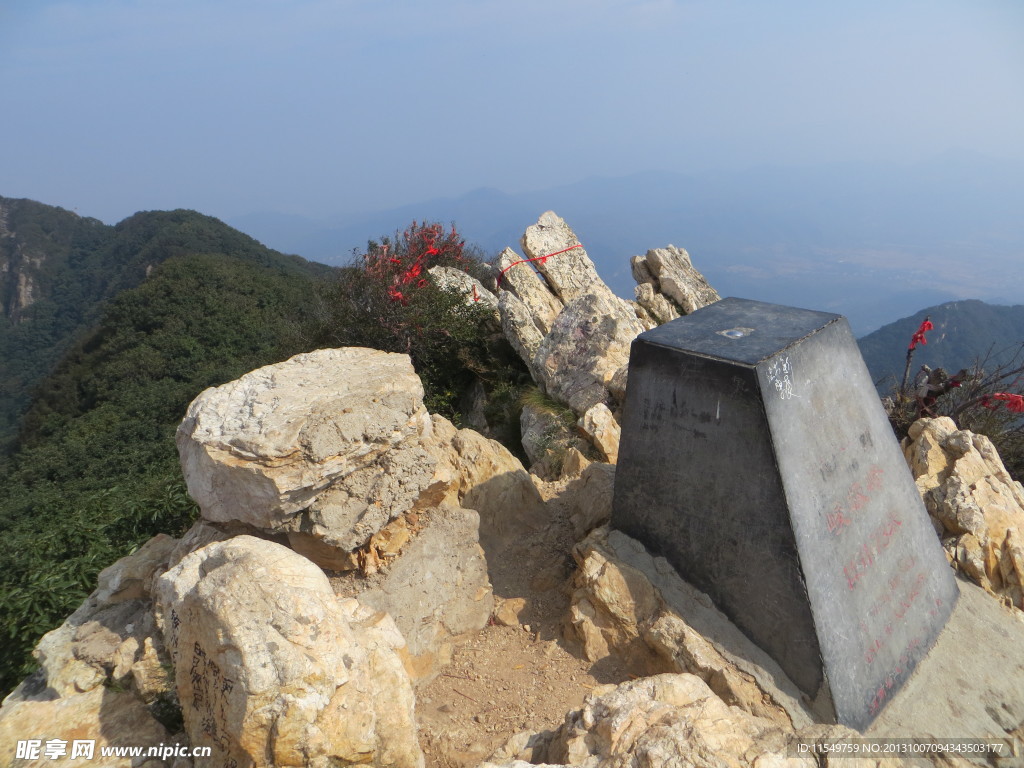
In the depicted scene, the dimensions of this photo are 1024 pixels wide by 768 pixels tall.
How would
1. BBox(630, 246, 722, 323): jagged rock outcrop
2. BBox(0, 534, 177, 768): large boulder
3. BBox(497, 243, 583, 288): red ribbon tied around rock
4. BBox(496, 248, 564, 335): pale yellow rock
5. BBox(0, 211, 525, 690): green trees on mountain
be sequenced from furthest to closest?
BBox(630, 246, 722, 323): jagged rock outcrop < BBox(497, 243, 583, 288): red ribbon tied around rock < BBox(496, 248, 564, 335): pale yellow rock < BBox(0, 211, 525, 690): green trees on mountain < BBox(0, 534, 177, 768): large boulder

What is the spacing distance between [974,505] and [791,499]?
8.13ft

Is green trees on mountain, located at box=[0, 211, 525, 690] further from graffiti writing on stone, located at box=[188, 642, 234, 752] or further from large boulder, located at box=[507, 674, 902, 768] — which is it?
large boulder, located at box=[507, 674, 902, 768]

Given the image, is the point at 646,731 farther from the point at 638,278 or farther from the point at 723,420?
the point at 638,278

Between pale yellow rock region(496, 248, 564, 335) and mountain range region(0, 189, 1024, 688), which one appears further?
pale yellow rock region(496, 248, 564, 335)

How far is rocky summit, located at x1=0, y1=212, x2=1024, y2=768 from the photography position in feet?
9.77

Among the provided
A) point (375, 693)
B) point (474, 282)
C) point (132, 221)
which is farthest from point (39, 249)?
point (375, 693)

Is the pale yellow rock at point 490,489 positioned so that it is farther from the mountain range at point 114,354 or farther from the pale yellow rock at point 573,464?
the mountain range at point 114,354

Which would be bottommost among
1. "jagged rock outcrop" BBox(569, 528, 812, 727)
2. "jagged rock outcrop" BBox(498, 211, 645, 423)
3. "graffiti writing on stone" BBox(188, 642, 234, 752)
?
"jagged rock outcrop" BBox(569, 528, 812, 727)

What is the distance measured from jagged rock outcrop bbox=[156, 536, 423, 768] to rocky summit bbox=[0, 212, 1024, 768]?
0.04 feet

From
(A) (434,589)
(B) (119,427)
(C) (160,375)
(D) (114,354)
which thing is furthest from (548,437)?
(D) (114,354)

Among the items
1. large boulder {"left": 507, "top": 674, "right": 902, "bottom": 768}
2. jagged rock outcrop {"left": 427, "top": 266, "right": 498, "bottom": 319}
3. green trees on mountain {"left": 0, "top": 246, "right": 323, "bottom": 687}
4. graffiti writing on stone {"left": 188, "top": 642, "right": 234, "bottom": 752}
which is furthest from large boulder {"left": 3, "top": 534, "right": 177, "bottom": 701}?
jagged rock outcrop {"left": 427, "top": 266, "right": 498, "bottom": 319}

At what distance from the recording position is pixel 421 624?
4.59 m

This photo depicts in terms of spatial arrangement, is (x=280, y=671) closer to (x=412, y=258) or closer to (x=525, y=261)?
(x=525, y=261)

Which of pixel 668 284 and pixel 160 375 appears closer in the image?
pixel 668 284
